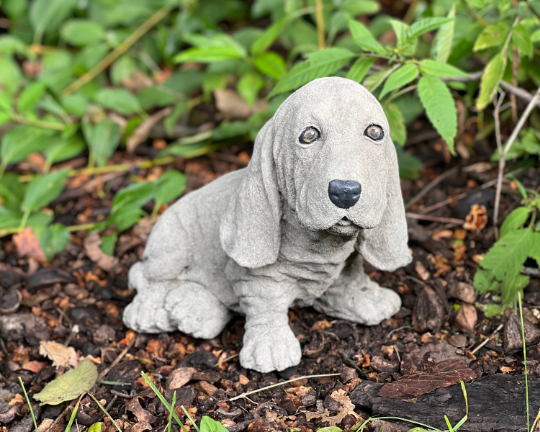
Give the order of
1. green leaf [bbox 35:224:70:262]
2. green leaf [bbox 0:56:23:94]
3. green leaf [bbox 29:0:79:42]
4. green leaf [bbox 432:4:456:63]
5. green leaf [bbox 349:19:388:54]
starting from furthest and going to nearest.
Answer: green leaf [bbox 29:0:79:42] → green leaf [bbox 0:56:23:94] → green leaf [bbox 35:224:70:262] → green leaf [bbox 432:4:456:63] → green leaf [bbox 349:19:388:54]

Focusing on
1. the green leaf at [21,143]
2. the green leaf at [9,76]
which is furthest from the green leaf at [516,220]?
the green leaf at [9,76]

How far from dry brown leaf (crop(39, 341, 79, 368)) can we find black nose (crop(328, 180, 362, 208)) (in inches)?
62.1

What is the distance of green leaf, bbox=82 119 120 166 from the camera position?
184 inches

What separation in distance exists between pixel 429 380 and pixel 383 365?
0.77 ft

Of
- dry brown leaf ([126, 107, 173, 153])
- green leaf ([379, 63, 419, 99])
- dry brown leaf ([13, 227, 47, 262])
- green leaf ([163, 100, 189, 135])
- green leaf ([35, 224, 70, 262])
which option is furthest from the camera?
dry brown leaf ([126, 107, 173, 153])

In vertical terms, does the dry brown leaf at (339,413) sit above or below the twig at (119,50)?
below

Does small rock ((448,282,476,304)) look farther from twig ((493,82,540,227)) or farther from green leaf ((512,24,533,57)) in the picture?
green leaf ((512,24,533,57))

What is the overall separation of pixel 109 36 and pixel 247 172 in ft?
9.64

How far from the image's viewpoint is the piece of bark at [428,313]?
3.10m

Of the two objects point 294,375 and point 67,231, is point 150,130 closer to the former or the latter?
point 67,231

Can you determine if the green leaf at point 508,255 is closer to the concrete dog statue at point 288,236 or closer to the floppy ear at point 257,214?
the concrete dog statue at point 288,236

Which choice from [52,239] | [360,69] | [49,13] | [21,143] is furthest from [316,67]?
[49,13]

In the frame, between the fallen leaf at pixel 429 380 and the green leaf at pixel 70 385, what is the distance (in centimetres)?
125

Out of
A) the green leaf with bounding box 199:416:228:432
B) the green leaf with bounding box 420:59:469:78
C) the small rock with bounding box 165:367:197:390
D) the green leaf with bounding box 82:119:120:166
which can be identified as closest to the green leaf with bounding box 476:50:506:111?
the green leaf with bounding box 420:59:469:78
